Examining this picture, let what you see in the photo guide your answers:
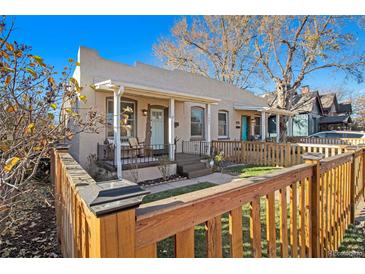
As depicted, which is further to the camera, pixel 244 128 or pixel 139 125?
pixel 244 128

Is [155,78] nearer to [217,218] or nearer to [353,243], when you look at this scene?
[353,243]

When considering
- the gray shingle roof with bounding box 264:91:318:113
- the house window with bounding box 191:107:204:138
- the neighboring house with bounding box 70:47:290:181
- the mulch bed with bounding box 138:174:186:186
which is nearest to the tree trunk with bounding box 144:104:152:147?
the neighboring house with bounding box 70:47:290:181

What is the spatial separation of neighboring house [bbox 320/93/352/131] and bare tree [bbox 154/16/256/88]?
11.4 metres

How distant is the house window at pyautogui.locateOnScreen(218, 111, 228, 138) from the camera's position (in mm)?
13062

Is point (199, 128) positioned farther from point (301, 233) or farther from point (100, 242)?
point (100, 242)

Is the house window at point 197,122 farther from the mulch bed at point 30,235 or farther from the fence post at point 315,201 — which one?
the fence post at point 315,201

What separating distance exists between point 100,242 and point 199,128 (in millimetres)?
11288

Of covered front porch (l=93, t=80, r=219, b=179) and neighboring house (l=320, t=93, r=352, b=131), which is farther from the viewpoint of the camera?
neighboring house (l=320, t=93, r=352, b=131)

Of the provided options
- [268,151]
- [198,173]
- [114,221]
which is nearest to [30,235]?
[114,221]

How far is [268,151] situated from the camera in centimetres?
970

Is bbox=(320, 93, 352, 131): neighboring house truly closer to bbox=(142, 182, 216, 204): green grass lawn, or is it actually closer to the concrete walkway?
the concrete walkway

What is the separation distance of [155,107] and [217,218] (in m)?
8.95

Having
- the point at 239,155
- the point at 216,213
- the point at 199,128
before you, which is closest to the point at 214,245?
the point at 216,213
